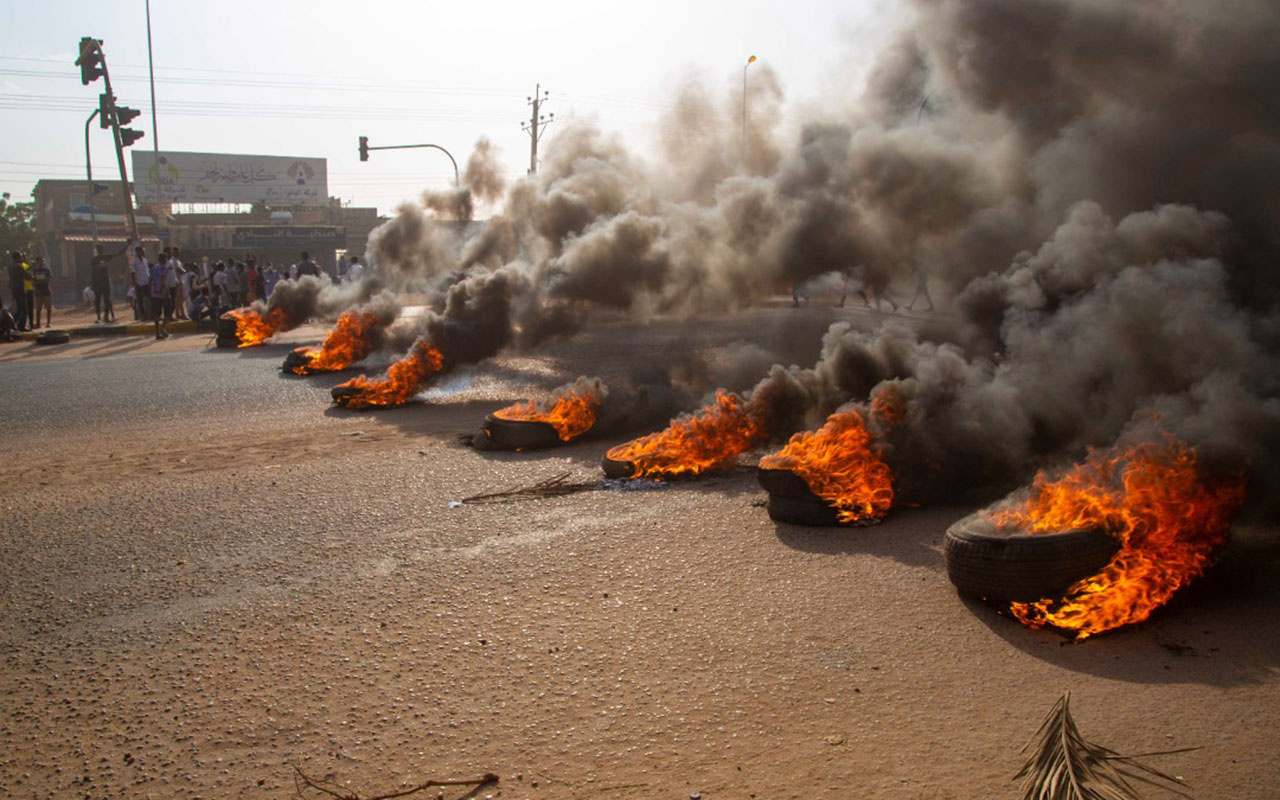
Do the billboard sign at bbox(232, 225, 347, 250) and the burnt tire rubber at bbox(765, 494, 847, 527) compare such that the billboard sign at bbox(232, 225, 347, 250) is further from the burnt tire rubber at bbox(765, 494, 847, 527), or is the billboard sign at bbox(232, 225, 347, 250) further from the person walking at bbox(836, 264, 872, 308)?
the burnt tire rubber at bbox(765, 494, 847, 527)

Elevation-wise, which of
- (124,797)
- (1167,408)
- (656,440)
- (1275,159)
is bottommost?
(124,797)

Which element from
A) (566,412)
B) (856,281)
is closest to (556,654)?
(566,412)

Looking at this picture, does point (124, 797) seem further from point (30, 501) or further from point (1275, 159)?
point (1275, 159)

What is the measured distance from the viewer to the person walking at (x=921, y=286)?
38.3 feet

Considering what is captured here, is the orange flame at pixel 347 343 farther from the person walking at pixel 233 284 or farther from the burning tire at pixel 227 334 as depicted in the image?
the person walking at pixel 233 284

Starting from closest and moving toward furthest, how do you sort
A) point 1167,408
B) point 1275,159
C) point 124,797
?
point 124,797
point 1167,408
point 1275,159

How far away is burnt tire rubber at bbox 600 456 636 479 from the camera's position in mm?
7664

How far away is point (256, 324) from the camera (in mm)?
20188

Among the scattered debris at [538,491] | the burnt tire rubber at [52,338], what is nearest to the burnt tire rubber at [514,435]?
the scattered debris at [538,491]

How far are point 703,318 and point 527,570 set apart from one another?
36.1ft

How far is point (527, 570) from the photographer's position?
5.52 meters

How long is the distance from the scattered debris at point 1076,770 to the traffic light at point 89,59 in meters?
23.8

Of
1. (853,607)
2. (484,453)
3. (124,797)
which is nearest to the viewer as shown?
(124,797)

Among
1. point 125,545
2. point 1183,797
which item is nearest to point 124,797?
Result: point 125,545
